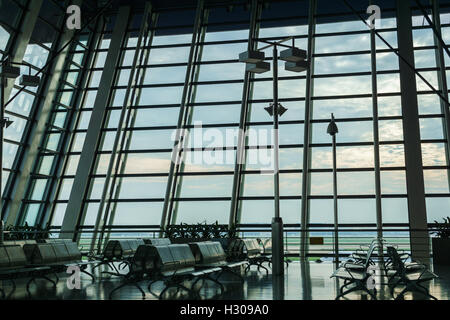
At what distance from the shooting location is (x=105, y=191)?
16344 millimetres

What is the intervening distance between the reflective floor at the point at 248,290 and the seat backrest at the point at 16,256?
39 centimetres

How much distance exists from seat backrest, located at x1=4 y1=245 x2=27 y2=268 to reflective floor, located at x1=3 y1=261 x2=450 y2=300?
39 cm

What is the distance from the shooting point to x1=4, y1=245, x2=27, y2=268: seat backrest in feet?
25.0

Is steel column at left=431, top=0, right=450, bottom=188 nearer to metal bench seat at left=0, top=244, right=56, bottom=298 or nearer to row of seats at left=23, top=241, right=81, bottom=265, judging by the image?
row of seats at left=23, top=241, right=81, bottom=265

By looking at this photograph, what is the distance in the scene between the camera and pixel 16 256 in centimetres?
772

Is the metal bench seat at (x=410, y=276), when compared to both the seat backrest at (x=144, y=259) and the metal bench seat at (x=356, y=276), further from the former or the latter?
the seat backrest at (x=144, y=259)

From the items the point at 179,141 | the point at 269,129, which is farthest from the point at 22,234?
the point at 269,129

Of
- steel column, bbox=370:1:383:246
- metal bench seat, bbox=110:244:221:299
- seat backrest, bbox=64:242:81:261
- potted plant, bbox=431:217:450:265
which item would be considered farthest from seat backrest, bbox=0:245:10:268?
potted plant, bbox=431:217:450:265

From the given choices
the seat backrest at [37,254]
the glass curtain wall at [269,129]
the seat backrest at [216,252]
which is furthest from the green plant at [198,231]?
the seat backrest at [37,254]

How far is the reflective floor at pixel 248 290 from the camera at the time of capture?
21.9ft

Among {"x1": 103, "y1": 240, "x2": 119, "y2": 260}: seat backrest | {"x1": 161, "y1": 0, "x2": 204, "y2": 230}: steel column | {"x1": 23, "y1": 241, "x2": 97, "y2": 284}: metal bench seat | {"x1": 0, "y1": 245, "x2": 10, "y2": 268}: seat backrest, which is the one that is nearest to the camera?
{"x1": 0, "y1": 245, "x2": 10, "y2": 268}: seat backrest
